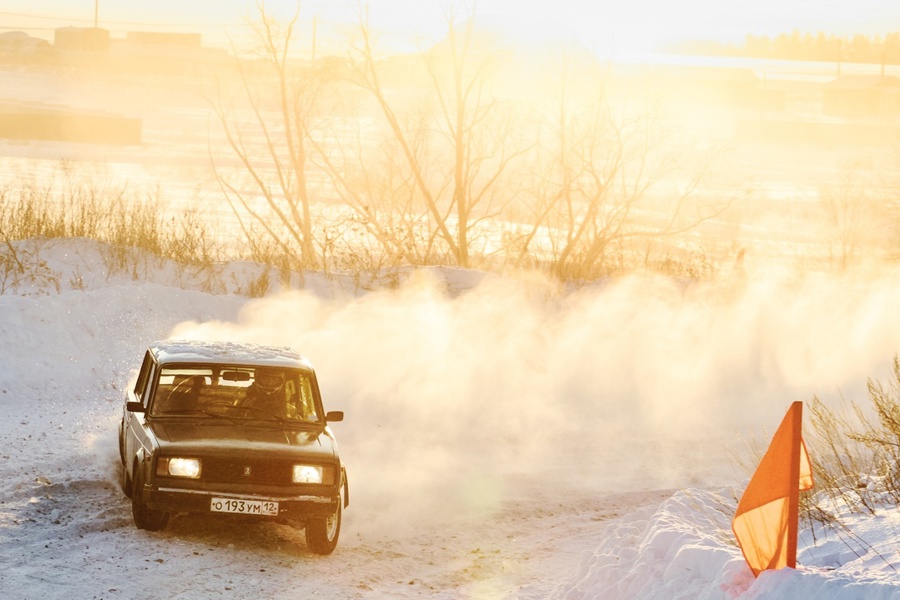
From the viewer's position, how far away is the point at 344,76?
34125 millimetres

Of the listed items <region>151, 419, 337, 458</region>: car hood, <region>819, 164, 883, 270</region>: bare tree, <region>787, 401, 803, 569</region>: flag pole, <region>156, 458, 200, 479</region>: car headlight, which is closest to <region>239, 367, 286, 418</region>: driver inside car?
<region>151, 419, 337, 458</region>: car hood

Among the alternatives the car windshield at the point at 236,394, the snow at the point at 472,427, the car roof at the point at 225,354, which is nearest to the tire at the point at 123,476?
the snow at the point at 472,427

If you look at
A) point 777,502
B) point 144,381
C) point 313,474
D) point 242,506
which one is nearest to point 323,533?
point 313,474

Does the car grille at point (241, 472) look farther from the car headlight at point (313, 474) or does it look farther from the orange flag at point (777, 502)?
the orange flag at point (777, 502)

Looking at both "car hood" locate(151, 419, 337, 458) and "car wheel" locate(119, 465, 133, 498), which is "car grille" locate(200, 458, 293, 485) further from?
"car wheel" locate(119, 465, 133, 498)

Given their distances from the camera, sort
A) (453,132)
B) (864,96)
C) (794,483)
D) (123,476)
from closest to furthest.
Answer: (794,483), (123,476), (453,132), (864,96)

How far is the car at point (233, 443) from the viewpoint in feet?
32.0

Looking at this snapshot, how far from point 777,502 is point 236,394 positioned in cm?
586

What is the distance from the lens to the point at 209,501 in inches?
382

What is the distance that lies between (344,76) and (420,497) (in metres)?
22.8

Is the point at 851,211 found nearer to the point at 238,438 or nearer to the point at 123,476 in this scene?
the point at 123,476

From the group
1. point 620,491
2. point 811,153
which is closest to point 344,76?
point 620,491

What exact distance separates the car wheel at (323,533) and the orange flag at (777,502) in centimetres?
424

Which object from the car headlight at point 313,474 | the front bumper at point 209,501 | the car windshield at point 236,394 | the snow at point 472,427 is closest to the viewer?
the snow at point 472,427
